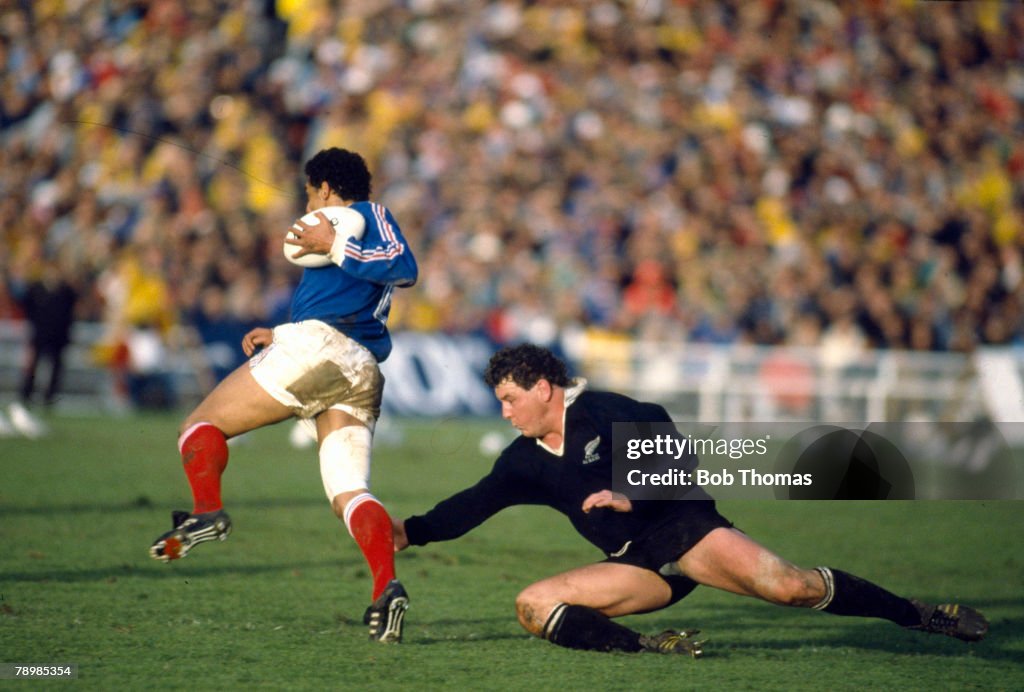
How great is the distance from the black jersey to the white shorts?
1.98 ft

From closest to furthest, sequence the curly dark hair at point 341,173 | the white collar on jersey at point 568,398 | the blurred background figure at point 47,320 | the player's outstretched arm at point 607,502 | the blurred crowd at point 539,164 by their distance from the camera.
→ the player's outstretched arm at point 607,502
the white collar on jersey at point 568,398
the curly dark hair at point 341,173
the blurred background figure at point 47,320
the blurred crowd at point 539,164

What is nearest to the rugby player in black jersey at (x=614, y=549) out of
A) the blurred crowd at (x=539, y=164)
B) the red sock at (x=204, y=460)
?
the red sock at (x=204, y=460)

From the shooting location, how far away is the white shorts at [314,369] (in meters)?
5.96

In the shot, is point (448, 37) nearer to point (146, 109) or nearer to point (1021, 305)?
point (146, 109)

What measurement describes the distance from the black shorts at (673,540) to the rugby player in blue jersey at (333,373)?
1.01m

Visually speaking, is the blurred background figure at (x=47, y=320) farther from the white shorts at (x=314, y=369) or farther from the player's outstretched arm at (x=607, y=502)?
the player's outstretched arm at (x=607, y=502)

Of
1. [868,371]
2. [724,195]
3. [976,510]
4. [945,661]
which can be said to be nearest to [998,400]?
[868,371]

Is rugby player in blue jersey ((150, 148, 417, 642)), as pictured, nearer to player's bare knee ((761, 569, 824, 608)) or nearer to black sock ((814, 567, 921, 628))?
player's bare knee ((761, 569, 824, 608))

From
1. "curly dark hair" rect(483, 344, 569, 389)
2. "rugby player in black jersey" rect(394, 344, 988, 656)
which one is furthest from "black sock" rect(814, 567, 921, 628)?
"curly dark hair" rect(483, 344, 569, 389)

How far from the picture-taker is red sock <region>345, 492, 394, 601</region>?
575 centimetres

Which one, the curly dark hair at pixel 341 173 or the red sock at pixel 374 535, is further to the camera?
the curly dark hair at pixel 341 173

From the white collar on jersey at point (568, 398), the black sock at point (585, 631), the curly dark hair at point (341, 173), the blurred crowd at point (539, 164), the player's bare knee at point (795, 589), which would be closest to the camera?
the player's bare knee at point (795, 589)

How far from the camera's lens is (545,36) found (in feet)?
69.1

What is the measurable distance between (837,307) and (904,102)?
14.8ft
